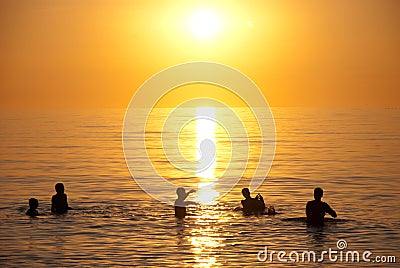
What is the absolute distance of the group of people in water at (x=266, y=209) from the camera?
28.4 meters

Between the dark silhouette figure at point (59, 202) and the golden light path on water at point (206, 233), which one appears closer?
the golden light path on water at point (206, 233)

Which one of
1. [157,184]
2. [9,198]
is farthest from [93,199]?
[157,184]

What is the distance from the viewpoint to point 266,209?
32.5 meters

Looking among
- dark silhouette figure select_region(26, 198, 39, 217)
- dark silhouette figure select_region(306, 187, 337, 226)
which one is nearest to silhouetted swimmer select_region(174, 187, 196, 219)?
dark silhouette figure select_region(306, 187, 337, 226)

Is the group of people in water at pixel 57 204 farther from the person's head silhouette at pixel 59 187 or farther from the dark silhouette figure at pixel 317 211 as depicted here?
the dark silhouette figure at pixel 317 211

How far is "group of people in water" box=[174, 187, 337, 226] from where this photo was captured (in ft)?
93.1

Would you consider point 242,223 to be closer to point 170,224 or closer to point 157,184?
point 170,224

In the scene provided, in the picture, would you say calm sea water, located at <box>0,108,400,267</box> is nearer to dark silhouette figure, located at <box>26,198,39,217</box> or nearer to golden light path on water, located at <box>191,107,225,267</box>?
golden light path on water, located at <box>191,107,225,267</box>

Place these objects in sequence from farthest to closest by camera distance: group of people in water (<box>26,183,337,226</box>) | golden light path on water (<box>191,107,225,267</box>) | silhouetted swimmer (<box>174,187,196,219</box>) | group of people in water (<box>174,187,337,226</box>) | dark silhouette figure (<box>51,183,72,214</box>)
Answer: dark silhouette figure (<box>51,183,72,214</box>)
silhouetted swimmer (<box>174,187,196,219</box>)
group of people in water (<box>26,183,337,226</box>)
group of people in water (<box>174,187,337,226</box>)
golden light path on water (<box>191,107,225,267</box>)

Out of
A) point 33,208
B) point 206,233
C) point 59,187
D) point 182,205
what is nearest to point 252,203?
point 182,205

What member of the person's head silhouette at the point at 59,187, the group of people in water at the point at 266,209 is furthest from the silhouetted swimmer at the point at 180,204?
the person's head silhouette at the point at 59,187

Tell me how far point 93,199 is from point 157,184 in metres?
7.95

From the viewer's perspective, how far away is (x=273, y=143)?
8738cm

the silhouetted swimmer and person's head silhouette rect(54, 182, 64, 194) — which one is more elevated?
person's head silhouette rect(54, 182, 64, 194)
